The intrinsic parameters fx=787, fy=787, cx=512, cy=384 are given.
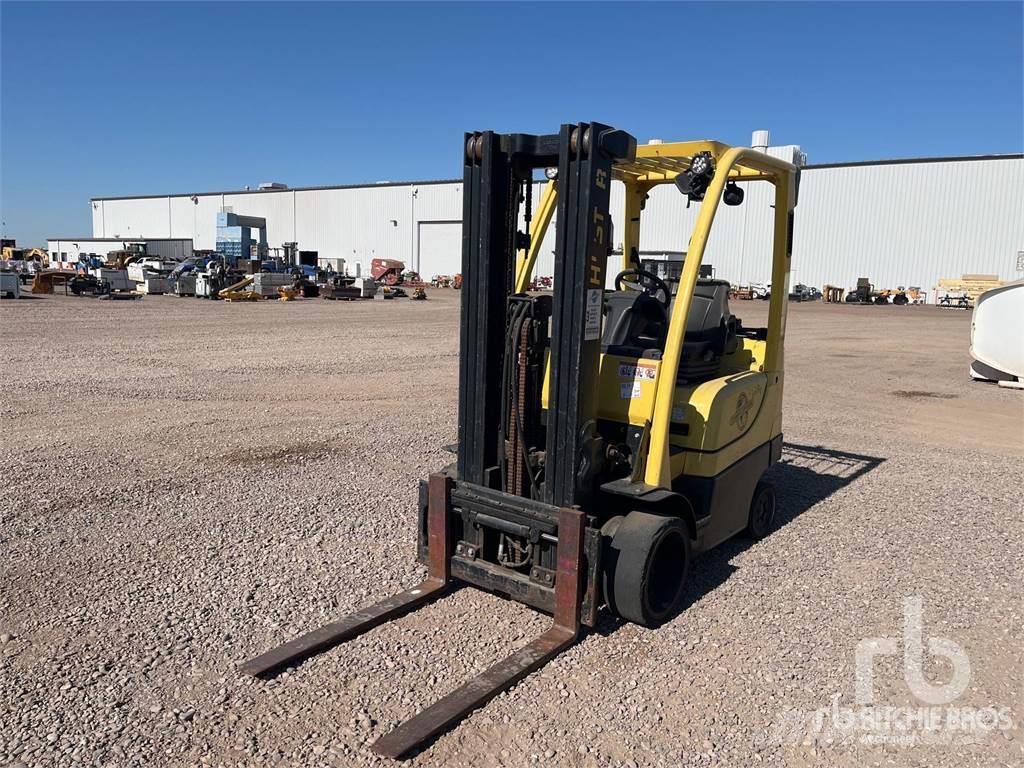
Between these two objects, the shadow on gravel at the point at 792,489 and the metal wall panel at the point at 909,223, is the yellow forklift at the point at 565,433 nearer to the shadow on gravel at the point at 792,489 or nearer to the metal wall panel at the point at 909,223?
the shadow on gravel at the point at 792,489

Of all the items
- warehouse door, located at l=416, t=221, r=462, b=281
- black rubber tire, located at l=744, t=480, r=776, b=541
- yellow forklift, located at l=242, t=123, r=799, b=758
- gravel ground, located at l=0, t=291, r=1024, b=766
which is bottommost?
gravel ground, located at l=0, t=291, r=1024, b=766

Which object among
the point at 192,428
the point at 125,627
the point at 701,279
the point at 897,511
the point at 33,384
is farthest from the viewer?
the point at 33,384

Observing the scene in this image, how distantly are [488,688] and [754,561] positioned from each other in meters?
2.51

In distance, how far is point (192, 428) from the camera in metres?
8.77

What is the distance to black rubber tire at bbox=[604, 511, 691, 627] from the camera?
4.04m

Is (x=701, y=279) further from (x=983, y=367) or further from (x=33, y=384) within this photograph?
(x=983, y=367)

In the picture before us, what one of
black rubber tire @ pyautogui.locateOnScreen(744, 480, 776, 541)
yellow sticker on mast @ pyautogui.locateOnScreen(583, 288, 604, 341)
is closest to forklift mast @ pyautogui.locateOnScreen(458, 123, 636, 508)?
yellow sticker on mast @ pyautogui.locateOnScreen(583, 288, 604, 341)

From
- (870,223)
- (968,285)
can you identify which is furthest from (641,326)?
(870,223)

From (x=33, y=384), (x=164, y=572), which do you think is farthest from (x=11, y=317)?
(x=164, y=572)

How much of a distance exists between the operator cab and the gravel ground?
140cm

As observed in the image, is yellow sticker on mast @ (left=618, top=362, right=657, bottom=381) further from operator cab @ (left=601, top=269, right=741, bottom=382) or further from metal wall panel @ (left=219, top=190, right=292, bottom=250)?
metal wall panel @ (left=219, top=190, right=292, bottom=250)

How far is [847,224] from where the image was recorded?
49.0 meters

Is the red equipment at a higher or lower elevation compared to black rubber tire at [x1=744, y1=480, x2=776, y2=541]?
higher

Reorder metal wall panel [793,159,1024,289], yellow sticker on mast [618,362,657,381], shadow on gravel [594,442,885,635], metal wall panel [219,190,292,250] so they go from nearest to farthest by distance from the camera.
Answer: yellow sticker on mast [618,362,657,381] → shadow on gravel [594,442,885,635] → metal wall panel [793,159,1024,289] → metal wall panel [219,190,292,250]
